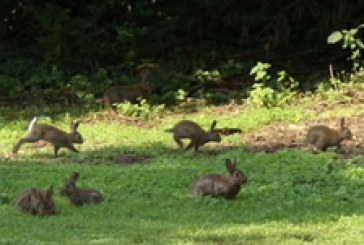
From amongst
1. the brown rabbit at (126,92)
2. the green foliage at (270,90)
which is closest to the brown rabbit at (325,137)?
the green foliage at (270,90)

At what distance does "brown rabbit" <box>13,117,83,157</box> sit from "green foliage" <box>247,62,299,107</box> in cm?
465

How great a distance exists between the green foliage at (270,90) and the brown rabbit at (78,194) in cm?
825

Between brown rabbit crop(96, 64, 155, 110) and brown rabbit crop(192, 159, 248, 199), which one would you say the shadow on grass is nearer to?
brown rabbit crop(192, 159, 248, 199)

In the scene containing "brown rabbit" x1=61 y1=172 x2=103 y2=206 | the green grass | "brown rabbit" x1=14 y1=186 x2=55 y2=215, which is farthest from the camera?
"brown rabbit" x1=61 y1=172 x2=103 y2=206

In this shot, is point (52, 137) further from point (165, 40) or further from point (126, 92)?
point (165, 40)

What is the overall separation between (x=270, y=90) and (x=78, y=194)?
8440 mm

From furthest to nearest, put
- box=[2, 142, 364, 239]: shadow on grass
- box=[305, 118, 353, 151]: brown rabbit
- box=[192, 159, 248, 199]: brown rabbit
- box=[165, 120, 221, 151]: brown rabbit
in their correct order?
box=[165, 120, 221, 151]: brown rabbit
box=[305, 118, 353, 151]: brown rabbit
box=[192, 159, 248, 199]: brown rabbit
box=[2, 142, 364, 239]: shadow on grass

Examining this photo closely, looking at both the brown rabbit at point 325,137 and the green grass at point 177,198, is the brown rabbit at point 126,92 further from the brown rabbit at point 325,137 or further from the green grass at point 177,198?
the brown rabbit at point 325,137

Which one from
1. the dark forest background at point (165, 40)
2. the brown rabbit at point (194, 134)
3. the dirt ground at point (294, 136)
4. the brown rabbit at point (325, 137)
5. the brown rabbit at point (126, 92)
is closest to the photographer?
the brown rabbit at point (325, 137)

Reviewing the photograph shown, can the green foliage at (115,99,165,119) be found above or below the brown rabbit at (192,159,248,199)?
above

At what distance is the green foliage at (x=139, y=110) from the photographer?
19314 mm

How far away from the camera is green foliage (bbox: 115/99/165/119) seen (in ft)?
63.4

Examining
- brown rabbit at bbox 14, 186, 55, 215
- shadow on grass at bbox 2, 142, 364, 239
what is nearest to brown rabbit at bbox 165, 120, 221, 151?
shadow on grass at bbox 2, 142, 364, 239

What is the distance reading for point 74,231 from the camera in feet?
32.1
